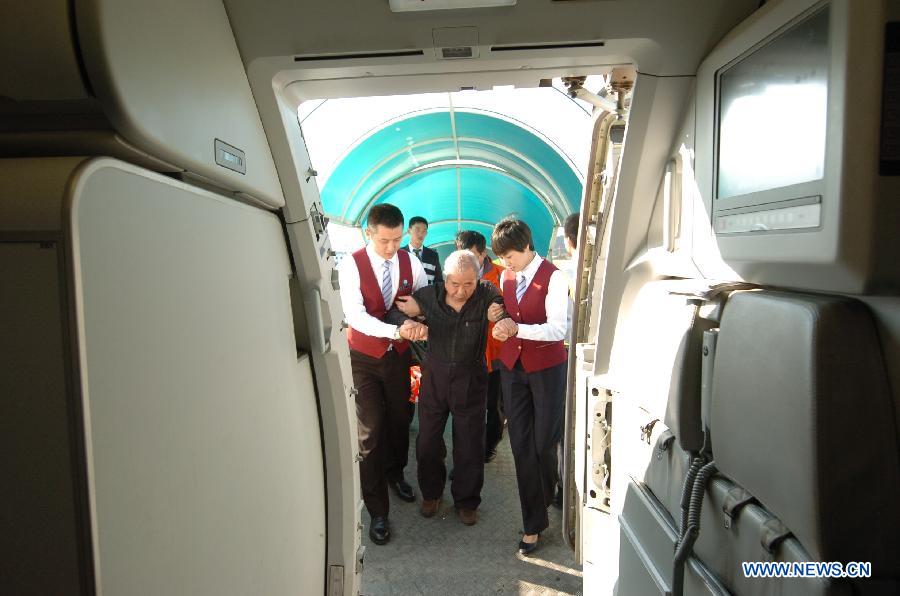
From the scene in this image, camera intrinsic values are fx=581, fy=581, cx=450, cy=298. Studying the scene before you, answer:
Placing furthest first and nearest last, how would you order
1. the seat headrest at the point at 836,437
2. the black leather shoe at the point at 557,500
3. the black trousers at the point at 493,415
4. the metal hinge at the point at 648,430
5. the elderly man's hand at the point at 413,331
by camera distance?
the black trousers at the point at 493,415
the black leather shoe at the point at 557,500
the elderly man's hand at the point at 413,331
the metal hinge at the point at 648,430
the seat headrest at the point at 836,437

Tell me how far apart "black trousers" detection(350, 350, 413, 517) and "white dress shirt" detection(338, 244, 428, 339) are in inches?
7.6

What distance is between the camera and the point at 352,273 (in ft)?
12.4

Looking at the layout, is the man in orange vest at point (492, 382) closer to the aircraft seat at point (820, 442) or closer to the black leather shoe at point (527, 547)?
the black leather shoe at point (527, 547)

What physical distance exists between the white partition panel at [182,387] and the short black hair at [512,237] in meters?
2.16

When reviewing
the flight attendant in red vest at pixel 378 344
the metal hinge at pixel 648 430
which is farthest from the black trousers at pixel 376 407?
the metal hinge at pixel 648 430

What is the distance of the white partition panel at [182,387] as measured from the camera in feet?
3.01

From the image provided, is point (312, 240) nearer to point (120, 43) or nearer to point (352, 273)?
point (120, 43)

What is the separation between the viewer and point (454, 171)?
40.0 ft

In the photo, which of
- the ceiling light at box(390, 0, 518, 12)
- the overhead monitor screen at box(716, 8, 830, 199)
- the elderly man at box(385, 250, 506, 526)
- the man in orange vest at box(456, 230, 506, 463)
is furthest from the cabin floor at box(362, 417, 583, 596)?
the ceiling light at box(390, 0, 518, 12)

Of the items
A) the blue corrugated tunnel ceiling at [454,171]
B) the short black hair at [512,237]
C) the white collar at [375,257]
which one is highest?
the blue corrugated tunnel ceiling at [454,171]

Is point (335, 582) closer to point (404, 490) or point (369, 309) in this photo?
point (369, 309)

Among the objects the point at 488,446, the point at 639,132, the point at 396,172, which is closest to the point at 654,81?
the point at 639,132

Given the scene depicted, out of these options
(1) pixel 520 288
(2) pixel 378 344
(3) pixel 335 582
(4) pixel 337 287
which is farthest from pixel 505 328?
(3) pixel 335 582

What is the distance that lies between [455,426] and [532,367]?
710 millimetres
